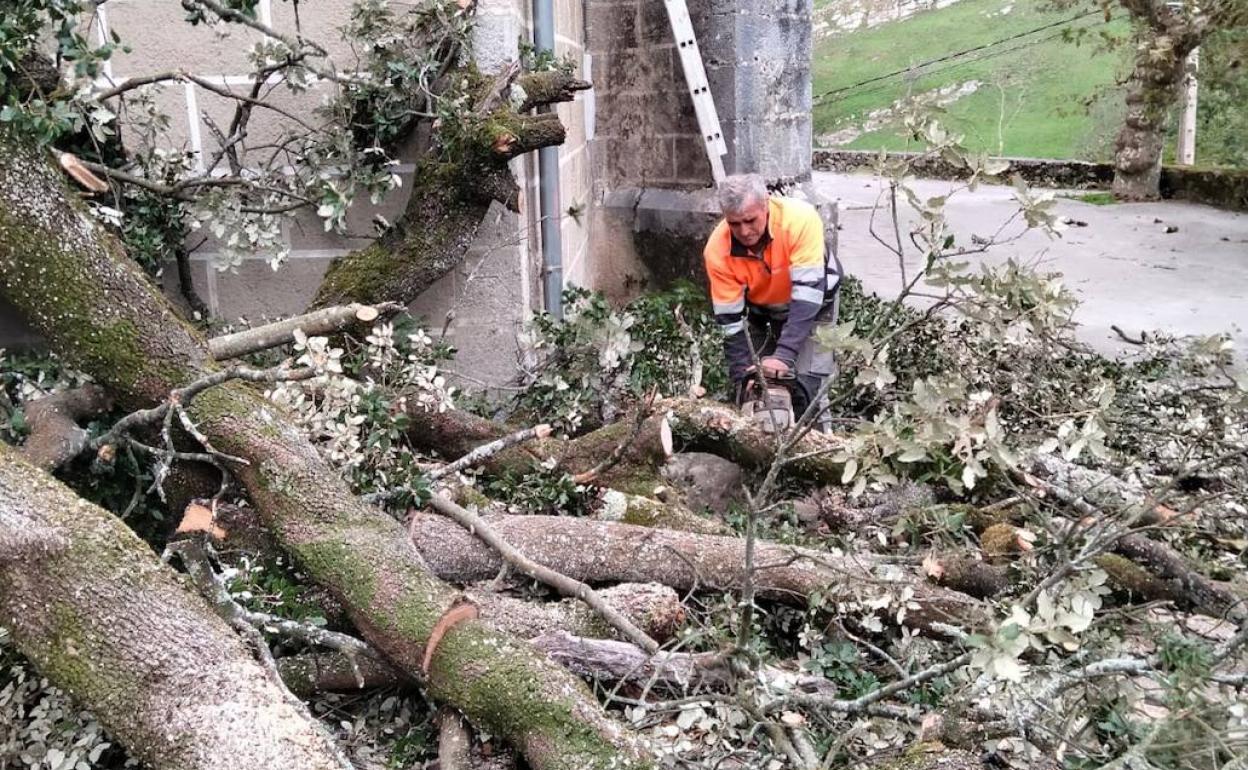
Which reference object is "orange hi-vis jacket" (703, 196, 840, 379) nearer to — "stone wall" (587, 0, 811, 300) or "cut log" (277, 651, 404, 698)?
"stone wall" (587, 0, 811, 300)

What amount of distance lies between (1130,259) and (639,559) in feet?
31.0

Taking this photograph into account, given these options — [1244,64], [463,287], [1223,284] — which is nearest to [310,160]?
[463,287]

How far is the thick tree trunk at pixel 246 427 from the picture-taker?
2607 millimetres

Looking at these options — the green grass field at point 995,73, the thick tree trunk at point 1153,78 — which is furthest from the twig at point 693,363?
the green grass field at point 995,73

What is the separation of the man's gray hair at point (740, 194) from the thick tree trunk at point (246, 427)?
228 cm

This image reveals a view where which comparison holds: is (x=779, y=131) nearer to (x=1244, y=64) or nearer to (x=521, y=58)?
(x=521, y=58)

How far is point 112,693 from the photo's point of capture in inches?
88.6

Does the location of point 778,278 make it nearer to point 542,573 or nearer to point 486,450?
point 486,450

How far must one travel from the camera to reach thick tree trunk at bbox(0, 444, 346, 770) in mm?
2174

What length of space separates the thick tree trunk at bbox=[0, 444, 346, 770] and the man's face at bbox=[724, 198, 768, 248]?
2.97 metres

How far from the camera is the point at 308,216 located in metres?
4.76

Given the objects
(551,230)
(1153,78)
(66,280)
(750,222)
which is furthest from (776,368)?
(1153,78)

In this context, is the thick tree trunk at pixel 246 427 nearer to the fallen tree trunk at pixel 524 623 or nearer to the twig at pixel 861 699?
the fallen tree trunk at pixel 524 623

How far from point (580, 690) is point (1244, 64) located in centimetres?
1424
